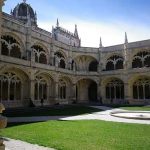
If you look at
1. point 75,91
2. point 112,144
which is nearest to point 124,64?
point 75,91

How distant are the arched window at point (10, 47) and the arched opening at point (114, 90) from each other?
15.9m

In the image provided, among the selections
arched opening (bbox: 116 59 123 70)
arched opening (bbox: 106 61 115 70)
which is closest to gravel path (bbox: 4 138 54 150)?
arched opening (bbox: 116 59 123 70)

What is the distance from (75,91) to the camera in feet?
123

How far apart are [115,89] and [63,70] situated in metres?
8.96

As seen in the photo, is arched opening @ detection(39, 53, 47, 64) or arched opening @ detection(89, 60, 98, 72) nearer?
arched opening @ detection(39, 53, 47, 64)

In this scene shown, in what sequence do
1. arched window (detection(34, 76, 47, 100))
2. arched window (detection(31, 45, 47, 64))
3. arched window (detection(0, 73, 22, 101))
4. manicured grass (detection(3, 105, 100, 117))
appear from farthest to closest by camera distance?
arched window (detection(31, 45, 47, 64)) < arched window (detection(34, 76, 47, 100)) < arched window (detection(0, 73, 22, 101)) < manicured grass (detection(3, 105, 100, 117))

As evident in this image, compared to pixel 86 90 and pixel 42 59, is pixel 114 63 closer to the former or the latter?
pixel 86 90

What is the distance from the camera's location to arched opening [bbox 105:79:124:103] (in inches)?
1457

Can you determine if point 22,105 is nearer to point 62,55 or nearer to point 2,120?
point 62,55

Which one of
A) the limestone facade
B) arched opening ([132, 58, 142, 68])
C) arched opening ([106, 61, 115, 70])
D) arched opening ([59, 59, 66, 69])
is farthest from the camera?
arched opening ([106, 61, 115, 70])

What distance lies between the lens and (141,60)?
1416 inches

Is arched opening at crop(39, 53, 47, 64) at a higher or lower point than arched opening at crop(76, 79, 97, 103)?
higher

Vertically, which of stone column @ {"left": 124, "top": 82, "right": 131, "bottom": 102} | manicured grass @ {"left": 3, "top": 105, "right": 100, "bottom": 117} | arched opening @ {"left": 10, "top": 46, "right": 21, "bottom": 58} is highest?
arched opening @ {"left": 10, "top": 46, "right": 21, "bottom": 58}

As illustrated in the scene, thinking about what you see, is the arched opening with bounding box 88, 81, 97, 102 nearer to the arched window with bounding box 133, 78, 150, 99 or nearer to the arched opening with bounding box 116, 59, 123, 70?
the arched opening with bounding box 116, 59, 123, 70
